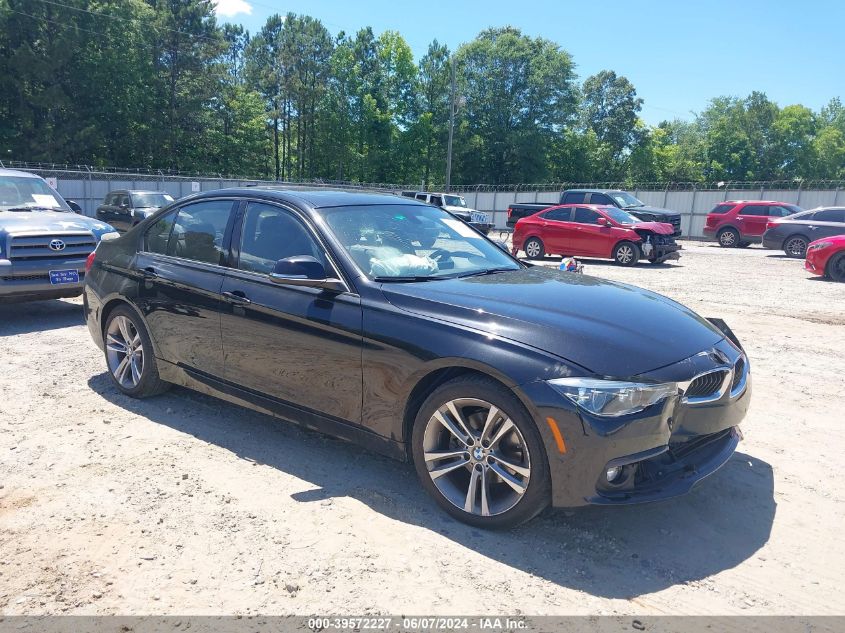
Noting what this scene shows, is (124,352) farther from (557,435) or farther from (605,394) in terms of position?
(605,394)

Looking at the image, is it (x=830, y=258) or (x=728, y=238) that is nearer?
(x=830, y=258)

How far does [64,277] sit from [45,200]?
1973mm

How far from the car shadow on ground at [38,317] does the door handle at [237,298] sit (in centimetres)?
467

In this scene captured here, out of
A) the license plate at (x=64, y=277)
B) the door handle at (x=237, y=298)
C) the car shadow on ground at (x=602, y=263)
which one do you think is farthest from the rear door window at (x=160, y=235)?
the car shadow on ground at (x=602, y=263)

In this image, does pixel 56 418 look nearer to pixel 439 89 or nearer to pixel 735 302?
pixel 735 302

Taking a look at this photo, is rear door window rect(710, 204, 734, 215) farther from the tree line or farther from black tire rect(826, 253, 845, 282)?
the tree line

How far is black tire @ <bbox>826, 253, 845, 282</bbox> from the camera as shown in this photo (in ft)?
45.2

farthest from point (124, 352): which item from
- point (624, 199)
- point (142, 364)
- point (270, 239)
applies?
point (624, 199)

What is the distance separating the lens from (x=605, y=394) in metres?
3.00

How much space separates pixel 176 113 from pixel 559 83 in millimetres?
36166

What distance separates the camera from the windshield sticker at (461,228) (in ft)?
15.8

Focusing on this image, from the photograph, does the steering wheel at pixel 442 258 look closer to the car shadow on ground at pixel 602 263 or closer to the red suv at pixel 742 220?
the car shadow on ground at pixel 602 263

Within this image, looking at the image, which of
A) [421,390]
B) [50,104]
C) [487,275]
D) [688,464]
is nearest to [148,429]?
[421,390]

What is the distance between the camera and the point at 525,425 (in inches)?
122
